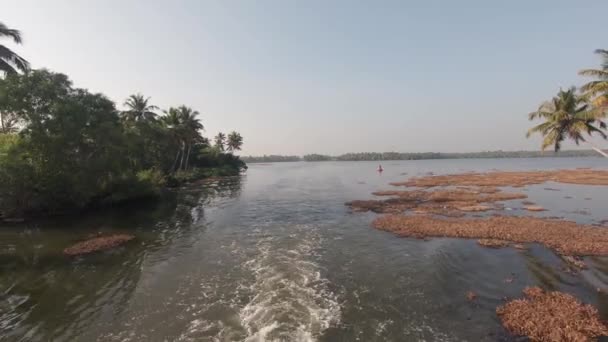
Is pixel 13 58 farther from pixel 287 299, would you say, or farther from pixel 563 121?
pixel 563 121

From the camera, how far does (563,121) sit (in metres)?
26.8

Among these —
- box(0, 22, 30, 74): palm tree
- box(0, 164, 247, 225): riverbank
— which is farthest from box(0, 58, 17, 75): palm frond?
box(0, 164, 247, 225): riverbank

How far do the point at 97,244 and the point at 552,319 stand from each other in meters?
20.3

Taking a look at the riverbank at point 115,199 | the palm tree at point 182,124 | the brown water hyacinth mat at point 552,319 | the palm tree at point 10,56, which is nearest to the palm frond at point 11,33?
the palm tree at point 10,56

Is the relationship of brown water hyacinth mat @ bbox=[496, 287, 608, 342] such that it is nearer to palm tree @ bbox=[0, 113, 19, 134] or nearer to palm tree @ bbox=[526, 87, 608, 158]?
palm tree @ bbox=[526, 87, 608, 158]

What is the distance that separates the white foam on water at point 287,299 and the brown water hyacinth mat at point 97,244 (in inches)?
342

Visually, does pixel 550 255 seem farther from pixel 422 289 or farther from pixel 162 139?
pixel 162 139

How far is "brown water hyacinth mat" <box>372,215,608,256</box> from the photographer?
548 inches

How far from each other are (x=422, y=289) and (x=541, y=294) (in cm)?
375

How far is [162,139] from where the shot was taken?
49375 mm

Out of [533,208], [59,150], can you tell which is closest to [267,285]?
[59,150]

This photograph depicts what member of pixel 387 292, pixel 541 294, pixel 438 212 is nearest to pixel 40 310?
pixel 387 292

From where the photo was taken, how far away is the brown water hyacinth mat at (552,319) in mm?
6988

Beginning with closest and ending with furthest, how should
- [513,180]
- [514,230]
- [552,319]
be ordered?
[552,319] → [514,230] → [513,180]
